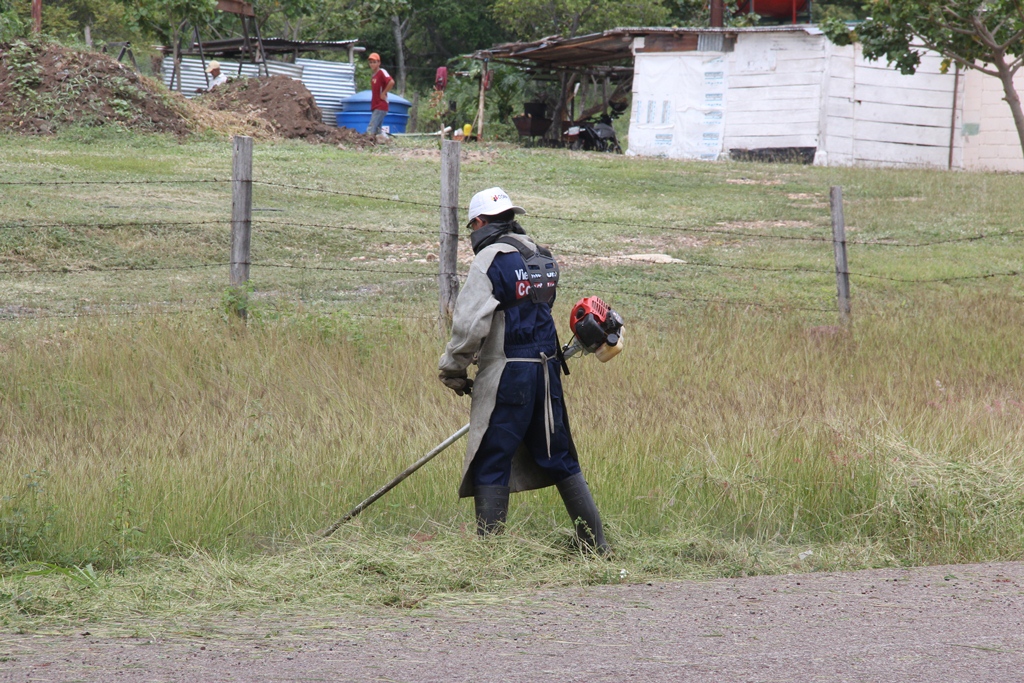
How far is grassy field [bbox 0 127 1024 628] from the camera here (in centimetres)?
512

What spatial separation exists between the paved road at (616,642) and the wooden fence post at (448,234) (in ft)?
14.4

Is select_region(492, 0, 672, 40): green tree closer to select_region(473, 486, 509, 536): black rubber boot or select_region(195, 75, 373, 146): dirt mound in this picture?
select_region(195, 75, 373, 146): dirt mound

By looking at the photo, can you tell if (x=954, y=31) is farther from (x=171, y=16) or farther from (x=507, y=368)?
(x=507, y=368)

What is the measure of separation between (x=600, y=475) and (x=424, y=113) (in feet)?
128

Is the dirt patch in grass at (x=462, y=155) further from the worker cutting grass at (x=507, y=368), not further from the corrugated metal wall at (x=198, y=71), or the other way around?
the worker cutting grass at (x=507, y=368)

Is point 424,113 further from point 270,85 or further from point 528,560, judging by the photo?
point 528,560

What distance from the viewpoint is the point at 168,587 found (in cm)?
465

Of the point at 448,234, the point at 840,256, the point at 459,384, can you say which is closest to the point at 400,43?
the point at 840,256

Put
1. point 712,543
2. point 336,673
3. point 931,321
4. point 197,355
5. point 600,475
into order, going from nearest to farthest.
A: point 336,673 < point 712,543 < point 600,475 < point 197,355 < point 931,321

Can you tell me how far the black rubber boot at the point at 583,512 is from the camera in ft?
17.4

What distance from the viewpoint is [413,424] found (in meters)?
6.96

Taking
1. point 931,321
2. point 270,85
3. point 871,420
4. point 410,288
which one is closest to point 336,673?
point 871,420

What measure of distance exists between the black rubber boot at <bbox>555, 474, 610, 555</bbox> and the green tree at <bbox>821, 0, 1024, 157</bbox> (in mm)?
16605

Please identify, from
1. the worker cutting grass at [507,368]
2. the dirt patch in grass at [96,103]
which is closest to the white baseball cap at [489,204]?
the worker cutting grass at [507,368]
